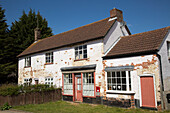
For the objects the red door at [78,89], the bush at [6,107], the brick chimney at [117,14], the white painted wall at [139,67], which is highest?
the brick chimney at [117,14]

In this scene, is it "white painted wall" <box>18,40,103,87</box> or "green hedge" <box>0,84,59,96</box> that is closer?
"green hedge" <box>0,84,59,96</box>

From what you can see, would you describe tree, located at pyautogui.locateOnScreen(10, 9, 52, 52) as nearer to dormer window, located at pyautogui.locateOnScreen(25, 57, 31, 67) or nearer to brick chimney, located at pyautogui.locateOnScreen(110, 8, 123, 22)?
dormer window, located at pyautogui.locateOnScreen(25, 57, 31, 67)

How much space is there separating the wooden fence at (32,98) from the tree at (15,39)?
12.0m

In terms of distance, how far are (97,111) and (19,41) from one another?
79.2ft

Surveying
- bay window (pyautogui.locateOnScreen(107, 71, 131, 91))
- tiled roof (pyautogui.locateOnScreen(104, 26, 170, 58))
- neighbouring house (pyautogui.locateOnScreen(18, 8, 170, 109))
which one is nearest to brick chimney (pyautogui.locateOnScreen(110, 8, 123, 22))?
neighbouring house (pyautogui.locateOnScreen(18, 8, 170, 109))

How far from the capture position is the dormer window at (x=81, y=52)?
15.3m

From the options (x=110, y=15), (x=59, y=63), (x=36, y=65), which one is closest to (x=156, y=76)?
(x=110, y=15)

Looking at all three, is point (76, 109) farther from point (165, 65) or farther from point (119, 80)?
point (165, 65)

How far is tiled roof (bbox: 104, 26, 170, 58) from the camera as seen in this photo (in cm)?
1140

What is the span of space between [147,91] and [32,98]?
9.61m

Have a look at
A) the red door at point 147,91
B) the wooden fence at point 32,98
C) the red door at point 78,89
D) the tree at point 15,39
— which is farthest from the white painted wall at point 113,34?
the tree at point 15,39

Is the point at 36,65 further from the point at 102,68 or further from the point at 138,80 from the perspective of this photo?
the point at 138,80

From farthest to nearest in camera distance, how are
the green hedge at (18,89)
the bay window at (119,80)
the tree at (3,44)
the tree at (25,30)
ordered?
the tree at (25,30) < the tree at (3,44) < the green hedge at (18,89) < the bay window at (119,80)

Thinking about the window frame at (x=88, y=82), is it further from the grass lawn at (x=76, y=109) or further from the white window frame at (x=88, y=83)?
the grass lawn at (x=76, y=109)
